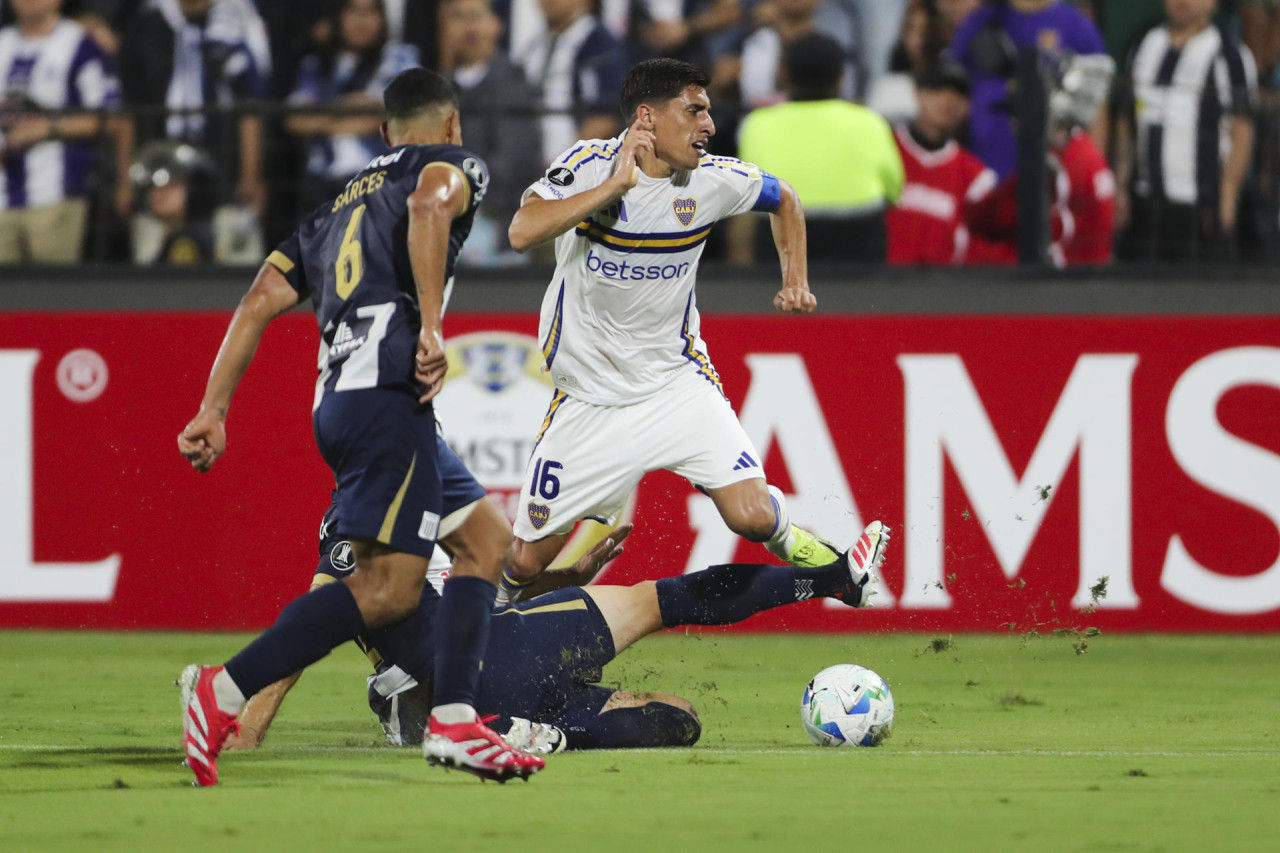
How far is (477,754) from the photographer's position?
5082mm

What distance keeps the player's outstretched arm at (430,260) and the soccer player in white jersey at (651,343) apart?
1.43 m

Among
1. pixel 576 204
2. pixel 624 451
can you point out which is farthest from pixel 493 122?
pixel 576 204

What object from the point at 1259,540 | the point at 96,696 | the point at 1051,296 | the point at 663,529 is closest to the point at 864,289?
the point at 1051,296

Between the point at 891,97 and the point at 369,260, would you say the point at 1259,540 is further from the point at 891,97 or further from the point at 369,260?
the point at 369,260

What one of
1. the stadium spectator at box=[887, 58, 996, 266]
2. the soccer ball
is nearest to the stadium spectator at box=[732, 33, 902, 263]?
the stadium spectator at box=[887, 58, 996, 266]

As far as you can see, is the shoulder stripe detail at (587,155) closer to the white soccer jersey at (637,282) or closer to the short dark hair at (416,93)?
the white soccer jersey at (637,282)

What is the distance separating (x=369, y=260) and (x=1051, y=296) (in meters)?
5.02

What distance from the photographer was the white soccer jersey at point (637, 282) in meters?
6.92

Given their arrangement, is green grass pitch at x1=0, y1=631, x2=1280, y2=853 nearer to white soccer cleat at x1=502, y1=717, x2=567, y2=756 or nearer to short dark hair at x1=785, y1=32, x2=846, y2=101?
white soccer cleat at x1=502, y1=717, x2=567, y2=756

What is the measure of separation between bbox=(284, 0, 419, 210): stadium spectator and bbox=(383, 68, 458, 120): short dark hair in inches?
174

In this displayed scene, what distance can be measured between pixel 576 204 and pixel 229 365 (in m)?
1.41

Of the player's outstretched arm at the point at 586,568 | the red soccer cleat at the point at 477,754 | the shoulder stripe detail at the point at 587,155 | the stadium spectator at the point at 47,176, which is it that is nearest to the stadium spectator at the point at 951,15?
the shoulder stripe detail at the point at 587,155

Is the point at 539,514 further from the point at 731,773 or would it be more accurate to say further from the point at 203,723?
the point at 203,723

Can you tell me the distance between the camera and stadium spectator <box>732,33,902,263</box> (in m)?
9.45
